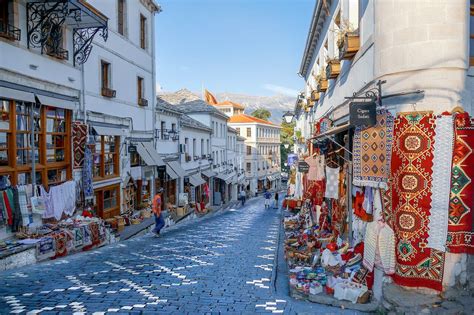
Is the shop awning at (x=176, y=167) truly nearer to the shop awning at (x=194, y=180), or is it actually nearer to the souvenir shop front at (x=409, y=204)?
the shop awning at (x=194, y=180)

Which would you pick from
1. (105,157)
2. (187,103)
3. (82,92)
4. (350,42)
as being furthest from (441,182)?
(187,103)

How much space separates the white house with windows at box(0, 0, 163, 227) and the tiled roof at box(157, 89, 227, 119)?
14.2m

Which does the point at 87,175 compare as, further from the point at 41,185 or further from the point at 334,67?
the point at 334,67

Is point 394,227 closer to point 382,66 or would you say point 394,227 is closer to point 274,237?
point 382,66

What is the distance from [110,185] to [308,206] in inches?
316

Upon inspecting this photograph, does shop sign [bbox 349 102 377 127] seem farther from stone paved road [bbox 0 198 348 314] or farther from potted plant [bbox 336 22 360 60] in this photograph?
stone paved road [bbox 0 198 348 314]

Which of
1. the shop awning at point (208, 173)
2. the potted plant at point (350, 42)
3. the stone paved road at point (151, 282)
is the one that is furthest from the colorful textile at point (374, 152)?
the shop awning at point (208, 173)

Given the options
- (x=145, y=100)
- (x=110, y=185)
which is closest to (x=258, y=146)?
(x=145, y=100)

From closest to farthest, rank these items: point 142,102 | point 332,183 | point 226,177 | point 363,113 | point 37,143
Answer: point 363,113, point 332,183, point 37,143, point 142,102, point 226,177

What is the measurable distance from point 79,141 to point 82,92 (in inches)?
74.3

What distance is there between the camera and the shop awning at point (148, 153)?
62.7ft

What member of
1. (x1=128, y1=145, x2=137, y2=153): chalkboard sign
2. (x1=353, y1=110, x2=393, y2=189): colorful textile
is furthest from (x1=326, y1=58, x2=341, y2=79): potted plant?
(x1=128, y1=145, x2=137, y2=153): chalkboard sign

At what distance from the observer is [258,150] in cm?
6194

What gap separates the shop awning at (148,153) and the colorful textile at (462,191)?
1463 centimetres
